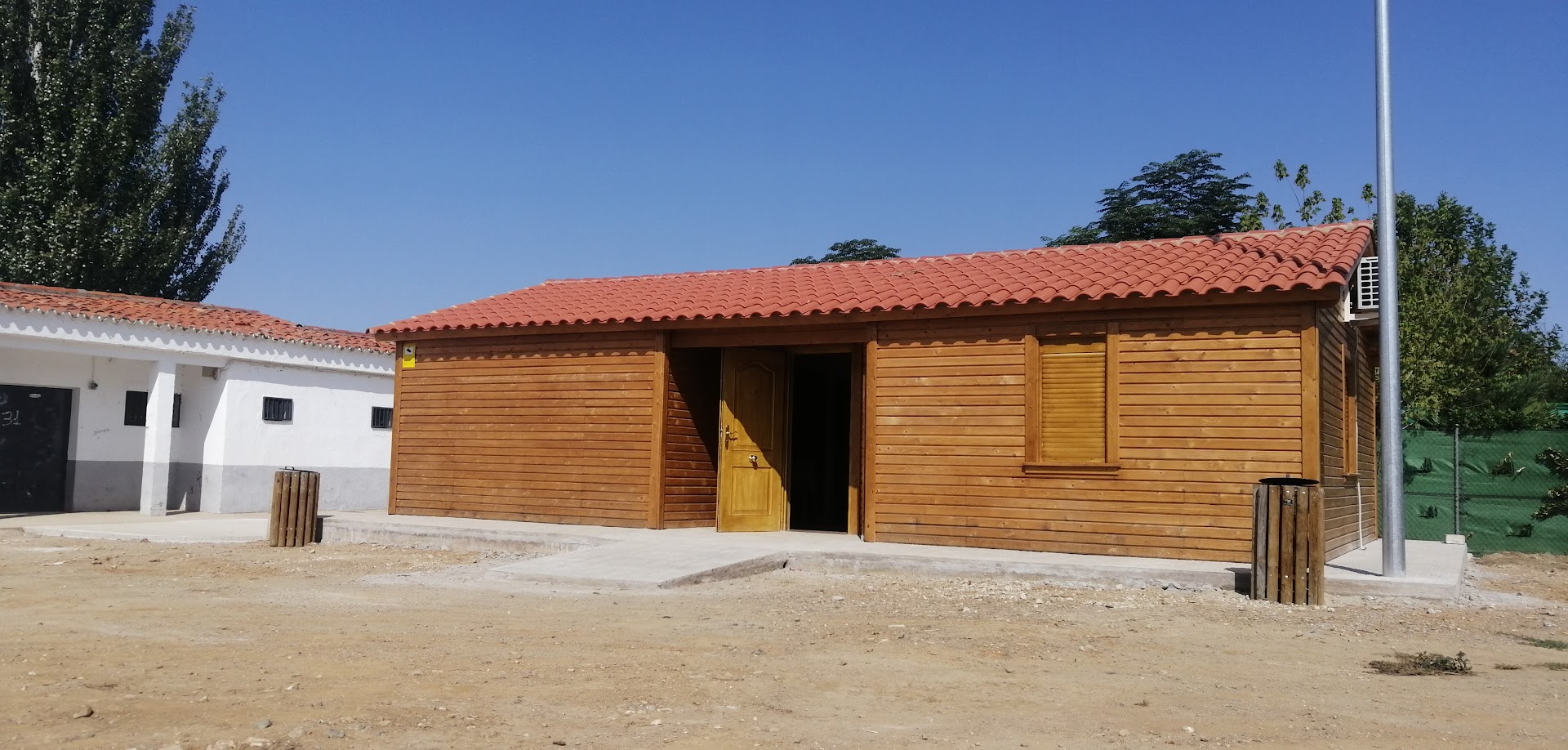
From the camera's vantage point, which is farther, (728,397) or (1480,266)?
(1480,266)

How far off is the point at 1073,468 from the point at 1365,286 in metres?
3.98

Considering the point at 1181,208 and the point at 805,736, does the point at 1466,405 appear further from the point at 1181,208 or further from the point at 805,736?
the point at 805,736

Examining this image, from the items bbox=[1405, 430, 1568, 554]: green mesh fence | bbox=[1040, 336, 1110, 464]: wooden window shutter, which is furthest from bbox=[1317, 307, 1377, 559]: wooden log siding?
bbox=[1040, 336, 1110, 464]: wooden window shutter

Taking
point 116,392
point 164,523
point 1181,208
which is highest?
point 1181,208

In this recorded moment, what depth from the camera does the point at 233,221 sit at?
102 ft

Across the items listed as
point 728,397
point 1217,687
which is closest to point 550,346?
point 728,397

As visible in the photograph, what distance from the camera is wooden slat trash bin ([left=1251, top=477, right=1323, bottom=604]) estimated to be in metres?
9.23

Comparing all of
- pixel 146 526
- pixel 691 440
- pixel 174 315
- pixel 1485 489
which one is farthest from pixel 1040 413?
pixel 174 315

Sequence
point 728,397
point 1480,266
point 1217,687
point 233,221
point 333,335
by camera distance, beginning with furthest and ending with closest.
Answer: point 233,221 → point 1480,266 → point 333,335 → point 728,397 → point 1217,687

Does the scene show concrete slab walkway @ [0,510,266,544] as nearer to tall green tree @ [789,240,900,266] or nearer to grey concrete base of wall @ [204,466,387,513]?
grey concrete base of wall @ [204,466,387,513]

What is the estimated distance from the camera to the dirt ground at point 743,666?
16.3 ft

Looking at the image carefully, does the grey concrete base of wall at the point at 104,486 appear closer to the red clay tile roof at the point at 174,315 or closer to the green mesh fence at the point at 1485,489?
the red clay tile roof at the point at 174,315

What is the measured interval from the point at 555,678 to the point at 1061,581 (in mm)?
5560

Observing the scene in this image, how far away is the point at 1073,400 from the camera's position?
11570 millimetres
